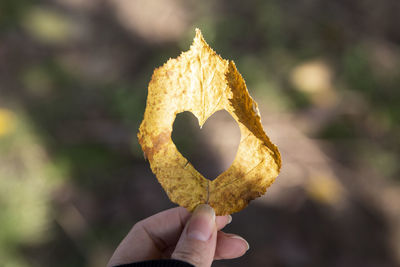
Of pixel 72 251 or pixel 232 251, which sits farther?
pixel 72 251

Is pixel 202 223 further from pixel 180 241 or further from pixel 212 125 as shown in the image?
pixel 212 125

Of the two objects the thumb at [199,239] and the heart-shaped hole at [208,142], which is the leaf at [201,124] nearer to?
the thumb at [199,239]

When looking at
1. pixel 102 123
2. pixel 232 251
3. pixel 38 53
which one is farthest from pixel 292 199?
pixel 38 53

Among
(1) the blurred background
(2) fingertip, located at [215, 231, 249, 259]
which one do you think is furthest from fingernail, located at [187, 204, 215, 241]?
(1) the blurred background

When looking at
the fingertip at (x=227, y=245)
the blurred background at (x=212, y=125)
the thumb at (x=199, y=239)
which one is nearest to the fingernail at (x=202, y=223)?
the thumb at (x=199, y=239)

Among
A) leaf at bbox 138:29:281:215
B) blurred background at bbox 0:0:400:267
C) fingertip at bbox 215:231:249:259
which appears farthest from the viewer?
blurred background at bbox 0:0:400:267

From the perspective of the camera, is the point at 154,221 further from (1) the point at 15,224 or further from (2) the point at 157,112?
(1) the point at 15,224

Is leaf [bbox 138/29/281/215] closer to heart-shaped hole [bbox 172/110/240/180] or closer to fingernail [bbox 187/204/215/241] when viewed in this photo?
fingernail [bbox 187/204/215/241]

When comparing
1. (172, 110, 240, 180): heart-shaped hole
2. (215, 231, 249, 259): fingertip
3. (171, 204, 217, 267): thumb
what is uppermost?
(172, 110, 240, 180): heart-shaped hole
